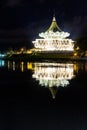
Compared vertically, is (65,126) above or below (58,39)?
below

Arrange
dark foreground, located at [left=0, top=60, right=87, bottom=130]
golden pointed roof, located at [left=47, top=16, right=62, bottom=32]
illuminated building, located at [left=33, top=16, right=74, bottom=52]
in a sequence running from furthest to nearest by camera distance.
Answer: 1. golden pointed roof, located at [left=47, top=16, right=62, bottom=32]
2. illuminated building, located at [left=33, top=16, right=74, bottom=52]
3. dark foreground, located at [left=0, top=60, right=87, bottom=130]

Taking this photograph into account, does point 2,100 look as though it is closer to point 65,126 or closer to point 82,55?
point 65,126

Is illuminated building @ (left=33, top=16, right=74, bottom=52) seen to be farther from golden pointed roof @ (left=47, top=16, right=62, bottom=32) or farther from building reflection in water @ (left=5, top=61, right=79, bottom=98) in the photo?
building reflection in water @ (left=5, top=61, right=79, bottom=98)

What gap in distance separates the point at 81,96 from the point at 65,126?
18.8 feet

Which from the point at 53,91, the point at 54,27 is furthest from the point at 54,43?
the point at 53,91

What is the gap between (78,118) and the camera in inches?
411

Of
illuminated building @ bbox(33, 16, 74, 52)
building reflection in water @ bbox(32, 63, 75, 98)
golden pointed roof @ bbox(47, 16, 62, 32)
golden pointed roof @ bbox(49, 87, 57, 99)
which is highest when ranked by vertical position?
golden pointed roof @ bbox(47, 16, 62, 32)

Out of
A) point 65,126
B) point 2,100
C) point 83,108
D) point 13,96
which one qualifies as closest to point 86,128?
point 65,126

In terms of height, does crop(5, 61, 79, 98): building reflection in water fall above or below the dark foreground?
above

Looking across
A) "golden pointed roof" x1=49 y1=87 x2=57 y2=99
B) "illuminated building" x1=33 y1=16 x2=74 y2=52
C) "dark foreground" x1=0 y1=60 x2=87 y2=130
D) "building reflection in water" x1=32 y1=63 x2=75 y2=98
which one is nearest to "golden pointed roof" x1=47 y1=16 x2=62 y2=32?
"illuminated building" x1=33 y1=16 x2=74 y2=52

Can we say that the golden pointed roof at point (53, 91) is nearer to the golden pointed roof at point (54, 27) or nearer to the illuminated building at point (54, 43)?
the illuminated building at point (54, 43)

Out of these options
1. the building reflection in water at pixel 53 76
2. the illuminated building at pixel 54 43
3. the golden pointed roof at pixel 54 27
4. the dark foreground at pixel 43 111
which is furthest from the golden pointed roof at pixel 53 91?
the golden pointed roof at pixel 54 27

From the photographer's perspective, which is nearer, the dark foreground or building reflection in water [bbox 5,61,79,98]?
the dark foreground

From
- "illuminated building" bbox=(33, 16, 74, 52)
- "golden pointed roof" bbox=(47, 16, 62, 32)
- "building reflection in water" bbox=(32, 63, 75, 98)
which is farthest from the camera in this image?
"golden pointed roof" bbox=(47, 16, 62, 32)
